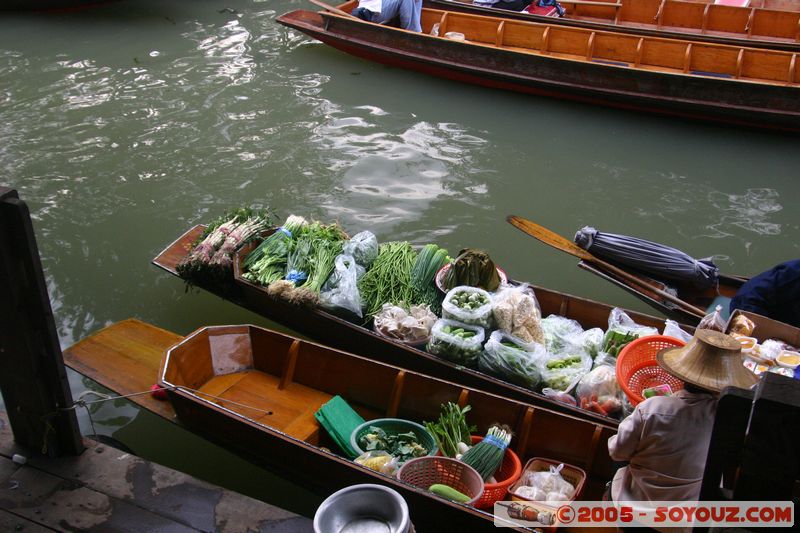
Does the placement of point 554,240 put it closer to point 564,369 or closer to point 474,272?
point 474,272

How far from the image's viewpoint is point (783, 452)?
2.14 meters

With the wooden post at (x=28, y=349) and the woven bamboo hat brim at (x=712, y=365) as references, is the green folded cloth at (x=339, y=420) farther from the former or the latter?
the woven bamboo hat brim at (x=712, y=365)

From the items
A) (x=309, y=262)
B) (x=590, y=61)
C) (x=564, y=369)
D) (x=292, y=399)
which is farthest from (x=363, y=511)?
(x=590, y=61)

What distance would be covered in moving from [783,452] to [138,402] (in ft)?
13.8

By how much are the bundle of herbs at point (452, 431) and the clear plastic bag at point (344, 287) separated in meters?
1.41

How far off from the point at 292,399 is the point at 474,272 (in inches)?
69.4

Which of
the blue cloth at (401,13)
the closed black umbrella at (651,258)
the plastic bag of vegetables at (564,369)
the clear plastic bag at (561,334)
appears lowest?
the plastic bag of vegetables at (564,369)

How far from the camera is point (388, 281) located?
606 cm

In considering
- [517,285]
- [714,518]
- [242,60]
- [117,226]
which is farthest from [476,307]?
[242,60]

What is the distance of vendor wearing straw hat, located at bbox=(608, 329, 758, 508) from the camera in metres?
3.32

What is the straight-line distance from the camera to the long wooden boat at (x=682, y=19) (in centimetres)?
1088

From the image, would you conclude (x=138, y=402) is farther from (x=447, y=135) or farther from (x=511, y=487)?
(x=447, y=135)

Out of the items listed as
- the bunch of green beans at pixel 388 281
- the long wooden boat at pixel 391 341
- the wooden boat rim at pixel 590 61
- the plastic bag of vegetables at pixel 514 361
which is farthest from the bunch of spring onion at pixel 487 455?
the wooden boat rim at pixel 590 61

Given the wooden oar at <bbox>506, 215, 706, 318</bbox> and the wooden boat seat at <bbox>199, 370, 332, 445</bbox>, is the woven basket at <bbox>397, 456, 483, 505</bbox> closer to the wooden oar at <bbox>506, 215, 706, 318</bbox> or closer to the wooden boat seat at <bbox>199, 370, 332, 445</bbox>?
the wooden boat seat at <bbox>199, 370, 332, 445</bbox>
